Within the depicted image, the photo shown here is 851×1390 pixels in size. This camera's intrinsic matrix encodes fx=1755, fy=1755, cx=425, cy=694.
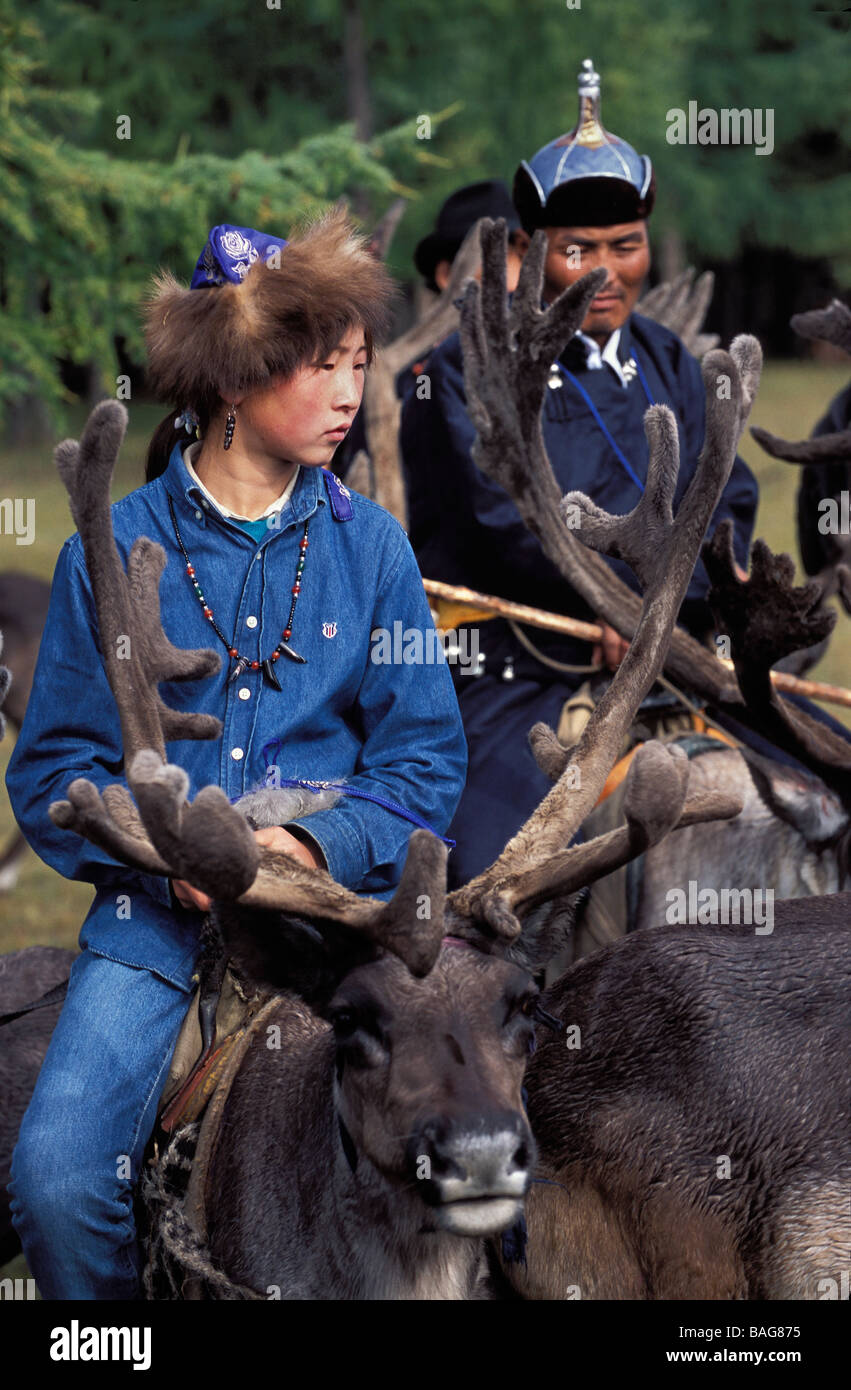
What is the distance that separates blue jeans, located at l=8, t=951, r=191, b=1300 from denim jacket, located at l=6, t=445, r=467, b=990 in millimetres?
90

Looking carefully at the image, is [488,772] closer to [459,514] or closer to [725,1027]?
[459,514]

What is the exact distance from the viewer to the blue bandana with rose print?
135 inches

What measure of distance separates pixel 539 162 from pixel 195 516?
2.56m

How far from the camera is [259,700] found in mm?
3492

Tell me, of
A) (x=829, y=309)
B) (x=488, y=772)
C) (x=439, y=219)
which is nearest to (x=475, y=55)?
(x=439, y=219)

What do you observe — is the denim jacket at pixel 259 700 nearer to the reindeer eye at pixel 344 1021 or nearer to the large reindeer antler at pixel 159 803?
the large reindeer antler at pixel 159 803

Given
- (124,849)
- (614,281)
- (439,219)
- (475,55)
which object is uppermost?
(475,55)

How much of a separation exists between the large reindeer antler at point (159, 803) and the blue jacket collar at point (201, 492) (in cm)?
20

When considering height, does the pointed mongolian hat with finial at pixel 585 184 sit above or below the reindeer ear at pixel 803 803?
above

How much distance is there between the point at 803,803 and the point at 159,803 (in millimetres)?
2402

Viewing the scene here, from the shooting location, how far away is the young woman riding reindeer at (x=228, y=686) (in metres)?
3.26

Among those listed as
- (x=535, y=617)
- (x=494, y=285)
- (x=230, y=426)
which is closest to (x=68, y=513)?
(x=535, y=617)

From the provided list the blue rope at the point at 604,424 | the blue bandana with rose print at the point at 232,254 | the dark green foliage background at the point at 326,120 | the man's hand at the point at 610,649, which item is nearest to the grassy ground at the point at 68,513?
the dark green foliage background at the point at 326,120

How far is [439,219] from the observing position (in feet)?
28.0
